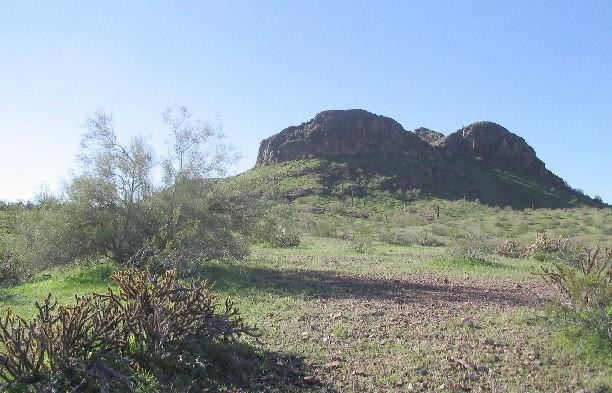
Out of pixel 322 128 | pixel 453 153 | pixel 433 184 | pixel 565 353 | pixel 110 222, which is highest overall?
pixel 322 128

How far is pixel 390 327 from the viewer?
8.69 metres

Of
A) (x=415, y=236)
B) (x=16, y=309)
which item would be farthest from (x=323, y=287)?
(x=415, y=236)

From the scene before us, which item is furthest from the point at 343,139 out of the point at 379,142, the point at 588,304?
the point at 588,304

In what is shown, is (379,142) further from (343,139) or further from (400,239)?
(400,239)

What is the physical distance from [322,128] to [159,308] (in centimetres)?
7834

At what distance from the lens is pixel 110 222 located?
46.6 ft

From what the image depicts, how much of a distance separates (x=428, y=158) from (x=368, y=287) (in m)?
66.3

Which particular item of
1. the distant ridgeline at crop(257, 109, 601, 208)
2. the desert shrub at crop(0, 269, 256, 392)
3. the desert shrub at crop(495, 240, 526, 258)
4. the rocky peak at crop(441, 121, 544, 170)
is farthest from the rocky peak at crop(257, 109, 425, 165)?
the desert shrub at crop(0, 269, 256, 392)

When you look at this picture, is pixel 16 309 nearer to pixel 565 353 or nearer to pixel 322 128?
pixel 565 353

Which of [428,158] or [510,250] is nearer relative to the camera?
[510,250]

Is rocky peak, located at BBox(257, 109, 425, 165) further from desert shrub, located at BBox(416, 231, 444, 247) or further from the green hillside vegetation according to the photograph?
the green hillside vegetation

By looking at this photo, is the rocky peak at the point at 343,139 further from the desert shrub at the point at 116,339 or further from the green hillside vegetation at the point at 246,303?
the desert shrub at the point at 116,339

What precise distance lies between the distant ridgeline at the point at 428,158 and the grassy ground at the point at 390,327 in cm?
5218

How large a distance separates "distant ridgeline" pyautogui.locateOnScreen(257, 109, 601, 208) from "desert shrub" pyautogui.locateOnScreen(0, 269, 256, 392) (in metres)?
59.8
